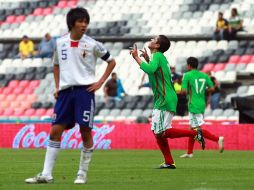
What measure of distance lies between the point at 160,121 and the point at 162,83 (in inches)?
23.2

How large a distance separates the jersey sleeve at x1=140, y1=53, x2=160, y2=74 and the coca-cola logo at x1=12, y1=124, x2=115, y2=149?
36.6 feet

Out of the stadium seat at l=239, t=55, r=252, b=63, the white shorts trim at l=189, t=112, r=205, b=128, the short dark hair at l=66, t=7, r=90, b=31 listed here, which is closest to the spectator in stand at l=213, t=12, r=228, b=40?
the stadium seat at l=239, t=55, r=252, b=63

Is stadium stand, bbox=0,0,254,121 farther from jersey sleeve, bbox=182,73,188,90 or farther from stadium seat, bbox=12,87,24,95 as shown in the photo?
jersey sleeve, bbox=182,73,188,90

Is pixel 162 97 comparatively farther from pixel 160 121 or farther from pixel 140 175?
pixel 140 175

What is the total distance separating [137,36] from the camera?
34.8 metres

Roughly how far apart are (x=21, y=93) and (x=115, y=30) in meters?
4.34

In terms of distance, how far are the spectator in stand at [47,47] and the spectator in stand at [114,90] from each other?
5301 millimetres

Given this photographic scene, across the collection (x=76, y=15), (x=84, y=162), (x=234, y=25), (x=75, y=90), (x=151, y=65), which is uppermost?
(x=234, y=25)

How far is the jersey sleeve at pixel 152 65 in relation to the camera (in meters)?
13.8

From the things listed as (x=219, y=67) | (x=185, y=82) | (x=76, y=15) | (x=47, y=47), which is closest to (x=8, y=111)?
(x=47, y=47)

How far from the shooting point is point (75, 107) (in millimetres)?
10969

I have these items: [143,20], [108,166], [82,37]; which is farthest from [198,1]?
[82,37]

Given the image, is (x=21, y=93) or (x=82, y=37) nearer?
(x=82, y=37)

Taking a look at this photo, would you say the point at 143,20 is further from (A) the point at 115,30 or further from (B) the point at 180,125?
(B) the point at 180,125
